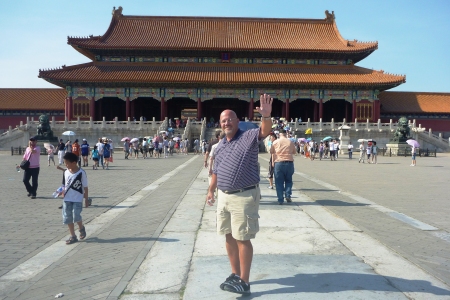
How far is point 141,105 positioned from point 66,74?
31.3 ft

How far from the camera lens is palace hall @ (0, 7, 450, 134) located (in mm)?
43688

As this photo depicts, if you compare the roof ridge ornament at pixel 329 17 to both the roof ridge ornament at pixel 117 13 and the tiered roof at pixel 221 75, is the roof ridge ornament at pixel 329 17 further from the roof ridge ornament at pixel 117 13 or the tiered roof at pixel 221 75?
the roof ridge ornament at pixel 117 13

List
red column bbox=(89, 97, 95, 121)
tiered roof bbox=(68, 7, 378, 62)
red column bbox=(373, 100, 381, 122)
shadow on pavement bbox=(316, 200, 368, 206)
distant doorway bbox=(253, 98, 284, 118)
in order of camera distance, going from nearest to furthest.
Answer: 1. shadow on pavement bbox=(316, 200, 368, 206)
2. red column bbox=(89, 97, 95, 121)
3. red column bbox=(373, 100, 381, 122)
4. tiered roof bbox=(68, 7, 378, 62)
5. distant doorway bbox=(253, 98, 284, 118)

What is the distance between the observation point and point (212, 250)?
5699 mm

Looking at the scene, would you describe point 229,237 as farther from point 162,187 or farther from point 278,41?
point 278,41

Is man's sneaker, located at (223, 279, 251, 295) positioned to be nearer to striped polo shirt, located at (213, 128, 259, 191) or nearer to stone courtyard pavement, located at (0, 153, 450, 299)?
stone courtyard pavement, located at (0, 153, 450, 299)

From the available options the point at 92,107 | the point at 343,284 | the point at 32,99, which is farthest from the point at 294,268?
the point at 32,99

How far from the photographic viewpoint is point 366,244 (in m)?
5.96

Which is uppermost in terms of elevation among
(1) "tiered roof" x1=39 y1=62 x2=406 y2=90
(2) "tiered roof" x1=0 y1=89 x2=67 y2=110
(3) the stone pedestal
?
(1) "tiered roof" x1=39 y1=62 x2=406 y2=90

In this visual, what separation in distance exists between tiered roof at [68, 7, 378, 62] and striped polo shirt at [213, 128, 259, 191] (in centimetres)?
4189

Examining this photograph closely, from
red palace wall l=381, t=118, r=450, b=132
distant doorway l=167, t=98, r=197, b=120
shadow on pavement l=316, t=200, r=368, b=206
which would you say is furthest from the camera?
distant doorway l=167, t=98, r=197, b=120

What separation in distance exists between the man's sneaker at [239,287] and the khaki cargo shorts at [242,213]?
41 cm

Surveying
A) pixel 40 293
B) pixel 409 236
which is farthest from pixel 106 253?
pixel 409 236

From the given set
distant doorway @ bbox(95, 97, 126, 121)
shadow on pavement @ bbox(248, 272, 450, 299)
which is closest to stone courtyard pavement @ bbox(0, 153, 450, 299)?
shadow on pavement @ bbox(248, 272, 450, 299)
